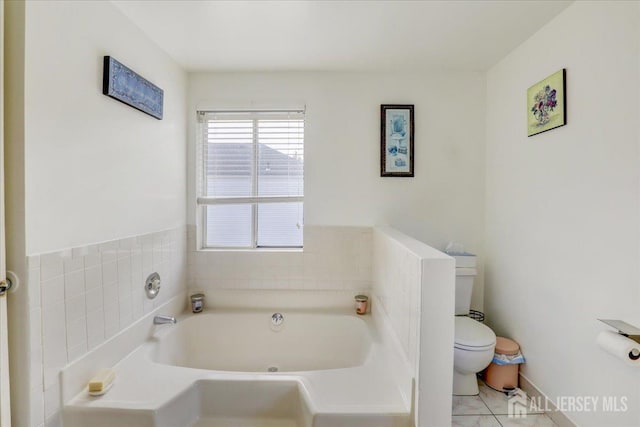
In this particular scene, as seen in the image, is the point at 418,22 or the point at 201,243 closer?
the point at 418,22

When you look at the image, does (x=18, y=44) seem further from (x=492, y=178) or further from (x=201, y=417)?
(x=492, y=178)

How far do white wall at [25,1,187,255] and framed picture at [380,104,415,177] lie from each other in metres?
1.68

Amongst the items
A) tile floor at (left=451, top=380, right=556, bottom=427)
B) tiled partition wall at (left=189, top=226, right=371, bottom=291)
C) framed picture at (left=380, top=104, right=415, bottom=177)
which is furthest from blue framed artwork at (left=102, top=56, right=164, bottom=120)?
tile floor at (left=451, top=380, right=556, bottom=427)

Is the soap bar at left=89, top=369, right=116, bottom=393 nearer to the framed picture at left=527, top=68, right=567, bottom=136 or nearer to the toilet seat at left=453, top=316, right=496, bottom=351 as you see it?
the toilet seat at left=453, top=316, right=496, bottom=351

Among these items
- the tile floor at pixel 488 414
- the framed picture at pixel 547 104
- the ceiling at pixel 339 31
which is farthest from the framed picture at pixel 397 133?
the tile floor at pixel 488 414

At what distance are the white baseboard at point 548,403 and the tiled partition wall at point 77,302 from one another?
2473 millimetres

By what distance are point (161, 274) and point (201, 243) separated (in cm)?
52

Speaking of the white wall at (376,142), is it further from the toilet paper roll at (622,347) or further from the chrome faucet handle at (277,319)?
the toilet paper roll at (622,347)

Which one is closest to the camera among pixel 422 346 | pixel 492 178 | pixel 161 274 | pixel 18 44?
pixel 18 44

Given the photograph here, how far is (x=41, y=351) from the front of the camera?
1165mm

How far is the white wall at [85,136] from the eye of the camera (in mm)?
1147

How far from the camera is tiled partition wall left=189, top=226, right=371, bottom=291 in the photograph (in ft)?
7.99

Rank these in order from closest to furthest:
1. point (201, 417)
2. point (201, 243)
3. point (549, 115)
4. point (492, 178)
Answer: point (201, 417), point (549, 115), point (492, 178), point (201, 243)

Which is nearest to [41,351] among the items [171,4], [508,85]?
[171,4]
